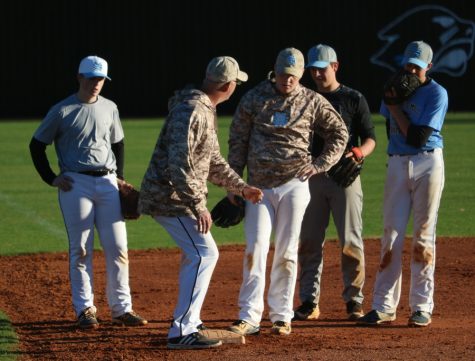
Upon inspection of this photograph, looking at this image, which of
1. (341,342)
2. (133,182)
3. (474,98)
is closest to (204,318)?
(341,342)

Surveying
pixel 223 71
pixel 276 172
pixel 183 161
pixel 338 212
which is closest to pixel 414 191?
pixel 338 212

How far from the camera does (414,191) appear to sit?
8445mm

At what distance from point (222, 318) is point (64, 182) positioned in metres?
1.68

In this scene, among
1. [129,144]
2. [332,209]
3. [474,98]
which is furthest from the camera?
[474,98]

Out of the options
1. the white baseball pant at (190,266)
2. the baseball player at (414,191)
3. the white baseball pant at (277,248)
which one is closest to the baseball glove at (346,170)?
the baseball player at (414,191)

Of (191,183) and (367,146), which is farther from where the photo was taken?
(367,146)

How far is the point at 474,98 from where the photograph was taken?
1227 inches

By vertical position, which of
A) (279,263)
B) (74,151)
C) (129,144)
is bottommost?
(129,144)

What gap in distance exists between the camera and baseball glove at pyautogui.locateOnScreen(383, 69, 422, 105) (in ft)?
27.1

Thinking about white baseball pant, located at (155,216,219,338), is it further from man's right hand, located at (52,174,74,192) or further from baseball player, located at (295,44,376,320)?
baseball player, located at (295,44,376,320)

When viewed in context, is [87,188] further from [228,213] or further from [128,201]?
[228,213]

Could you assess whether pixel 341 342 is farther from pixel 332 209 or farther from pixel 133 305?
pixel 133 305

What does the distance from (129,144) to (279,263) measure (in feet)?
47.7

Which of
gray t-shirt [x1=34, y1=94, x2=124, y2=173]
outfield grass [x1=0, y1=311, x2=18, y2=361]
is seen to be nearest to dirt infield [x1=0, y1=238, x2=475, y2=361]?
outfield grass [x1=0, y1=311, x2=18, y2=361]
